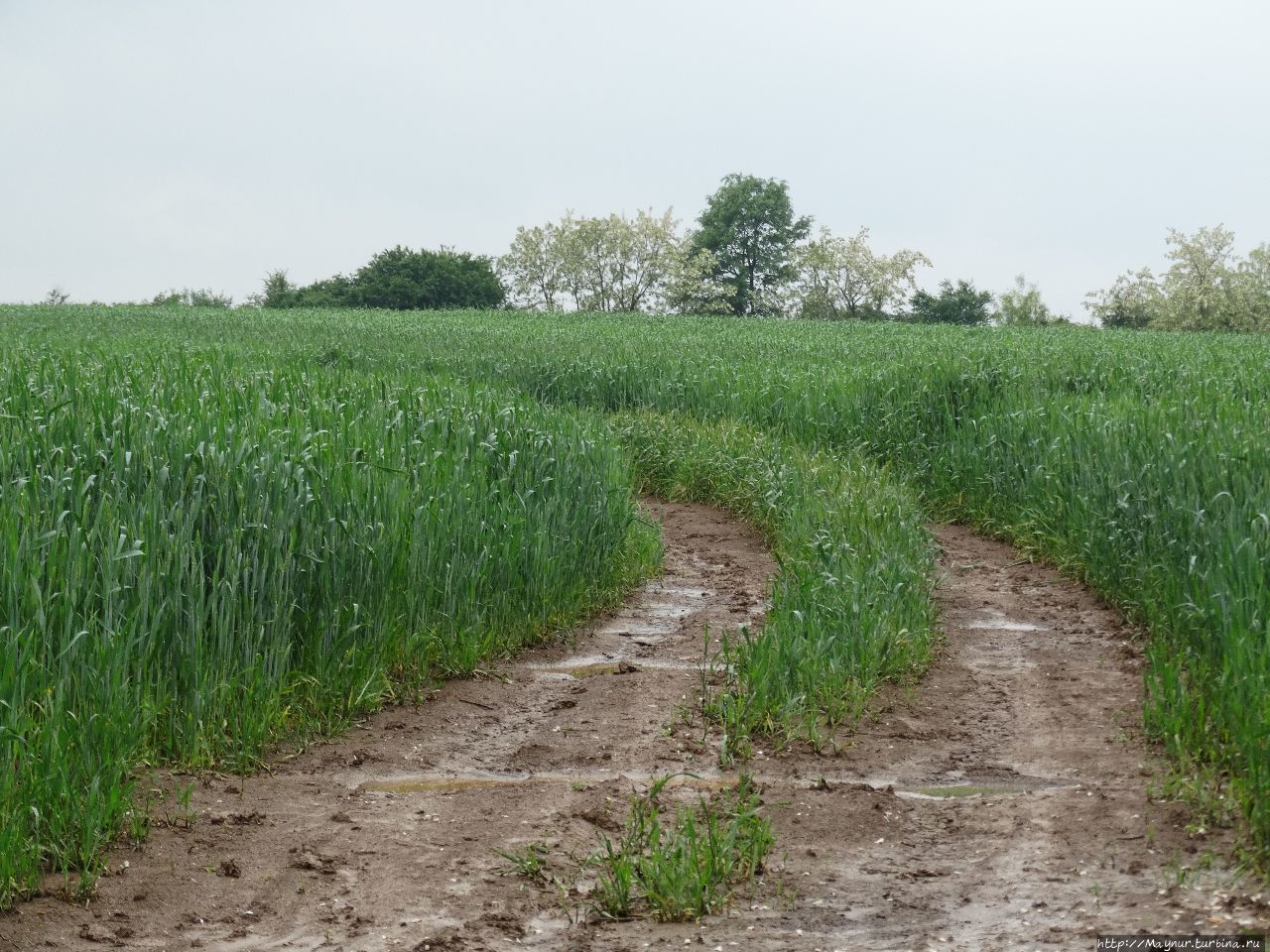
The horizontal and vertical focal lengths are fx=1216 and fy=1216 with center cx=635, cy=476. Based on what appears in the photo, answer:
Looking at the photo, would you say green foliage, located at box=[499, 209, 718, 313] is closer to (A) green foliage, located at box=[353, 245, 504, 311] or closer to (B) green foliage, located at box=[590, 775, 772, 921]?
(A) green foliage, located at box=[353, 245, 504, 311]

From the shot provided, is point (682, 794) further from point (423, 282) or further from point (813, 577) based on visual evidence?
point (423, 282)

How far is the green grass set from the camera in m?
4.74

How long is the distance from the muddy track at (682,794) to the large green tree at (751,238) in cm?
7911

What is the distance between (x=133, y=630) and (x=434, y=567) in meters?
2.25

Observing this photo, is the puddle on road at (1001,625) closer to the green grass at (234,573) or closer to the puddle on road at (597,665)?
the puddle on road at (597,665)

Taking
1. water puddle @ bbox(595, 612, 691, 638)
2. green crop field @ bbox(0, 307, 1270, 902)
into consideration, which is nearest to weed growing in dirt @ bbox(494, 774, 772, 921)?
green crop field @ bbox(0, 307, 1270, 902)

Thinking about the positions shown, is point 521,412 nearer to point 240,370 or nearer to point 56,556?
point 240,370

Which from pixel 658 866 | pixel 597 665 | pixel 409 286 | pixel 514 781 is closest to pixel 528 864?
pixel 658 866

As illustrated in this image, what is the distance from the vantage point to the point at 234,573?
583cm

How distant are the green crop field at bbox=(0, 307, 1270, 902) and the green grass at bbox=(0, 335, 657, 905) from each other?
21 millimetres

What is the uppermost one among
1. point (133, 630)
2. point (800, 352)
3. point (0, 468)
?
point (800, 352)

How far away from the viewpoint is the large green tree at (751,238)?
280ft

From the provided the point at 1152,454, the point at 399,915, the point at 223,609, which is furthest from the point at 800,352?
the point at 399,915

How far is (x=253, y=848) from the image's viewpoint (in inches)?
181
